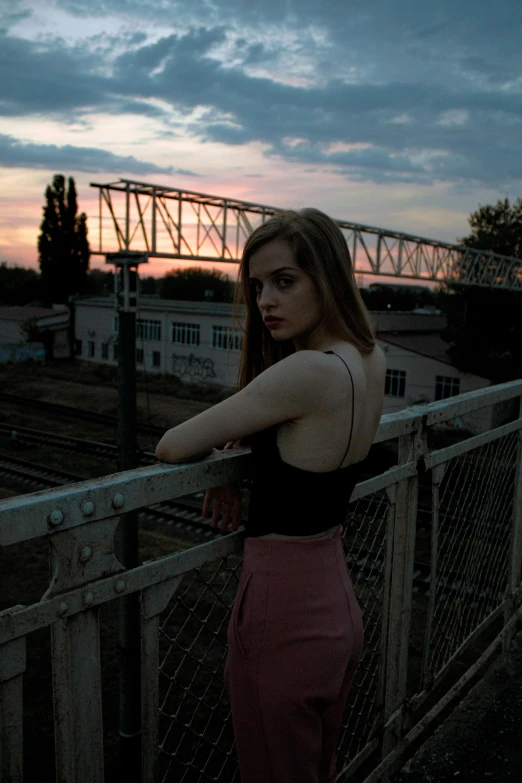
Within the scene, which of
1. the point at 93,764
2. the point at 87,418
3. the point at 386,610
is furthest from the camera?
the point at 87,418

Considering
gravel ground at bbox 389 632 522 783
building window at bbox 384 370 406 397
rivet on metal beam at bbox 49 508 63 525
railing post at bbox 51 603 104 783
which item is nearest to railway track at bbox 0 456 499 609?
gravel ground at bbox 389 632 522 783

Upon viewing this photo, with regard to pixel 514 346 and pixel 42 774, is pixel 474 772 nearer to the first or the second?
pixel 42 774

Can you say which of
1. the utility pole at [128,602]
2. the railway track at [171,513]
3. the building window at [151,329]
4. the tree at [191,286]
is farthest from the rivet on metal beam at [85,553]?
the tree at [191,286]

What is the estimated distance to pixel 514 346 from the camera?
2712 centimetres

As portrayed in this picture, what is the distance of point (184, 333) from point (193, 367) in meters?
2.40

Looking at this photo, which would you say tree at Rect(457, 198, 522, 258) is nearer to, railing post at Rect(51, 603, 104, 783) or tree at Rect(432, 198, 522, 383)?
Answer: tree at Rect(432, 198, 522, 383)

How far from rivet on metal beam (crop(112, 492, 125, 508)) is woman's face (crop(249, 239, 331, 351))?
672 millimetres

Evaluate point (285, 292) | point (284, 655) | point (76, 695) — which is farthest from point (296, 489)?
point (76, 695)

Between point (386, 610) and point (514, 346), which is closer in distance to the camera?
point (386, 610)

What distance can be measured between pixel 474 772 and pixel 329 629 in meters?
1.63

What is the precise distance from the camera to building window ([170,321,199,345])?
3988 cm

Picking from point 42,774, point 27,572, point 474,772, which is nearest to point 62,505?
point 474,772

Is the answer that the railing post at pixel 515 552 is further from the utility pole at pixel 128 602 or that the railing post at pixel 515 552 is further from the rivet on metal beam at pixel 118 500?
the utility pole at pixel 128 602

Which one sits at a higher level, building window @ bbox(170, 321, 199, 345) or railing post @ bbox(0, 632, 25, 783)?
railing post @ bbox(0, 632, 25, 783)
